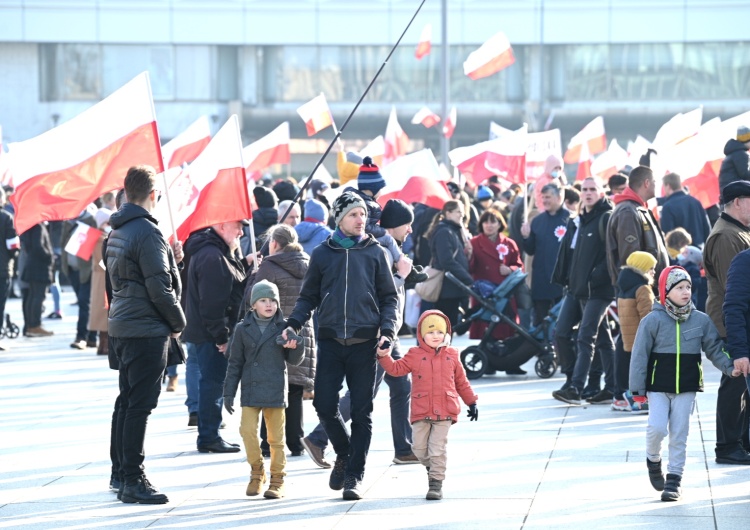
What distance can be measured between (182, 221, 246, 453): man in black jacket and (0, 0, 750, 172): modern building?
153 ft

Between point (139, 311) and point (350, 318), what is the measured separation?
1251 mm

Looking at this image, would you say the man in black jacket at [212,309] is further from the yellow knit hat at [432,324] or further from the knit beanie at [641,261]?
the knit beanie at [641,261]

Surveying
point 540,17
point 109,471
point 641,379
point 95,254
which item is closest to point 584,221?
point 641,379

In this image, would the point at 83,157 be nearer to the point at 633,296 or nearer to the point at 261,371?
the point at 261,371

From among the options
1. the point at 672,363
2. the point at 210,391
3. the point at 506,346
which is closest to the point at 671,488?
the point at 672,363

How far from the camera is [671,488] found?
25.6 feet

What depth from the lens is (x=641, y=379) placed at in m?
8.01

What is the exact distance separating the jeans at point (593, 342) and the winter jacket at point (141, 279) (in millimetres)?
4657

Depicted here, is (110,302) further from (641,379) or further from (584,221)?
(584,221)

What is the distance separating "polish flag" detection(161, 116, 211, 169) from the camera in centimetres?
1689

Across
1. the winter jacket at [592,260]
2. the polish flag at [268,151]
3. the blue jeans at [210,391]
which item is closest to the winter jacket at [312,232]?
the blue jeans at [210,391]

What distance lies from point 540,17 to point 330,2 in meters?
8.84

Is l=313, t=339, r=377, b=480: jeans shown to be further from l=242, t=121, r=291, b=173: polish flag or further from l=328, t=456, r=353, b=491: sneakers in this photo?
l=242, t=121, r=291, b=173: polish flag

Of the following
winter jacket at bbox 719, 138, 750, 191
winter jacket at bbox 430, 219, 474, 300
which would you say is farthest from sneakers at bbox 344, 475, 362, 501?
winter jacket at bbox 430, 219, 474, 300
